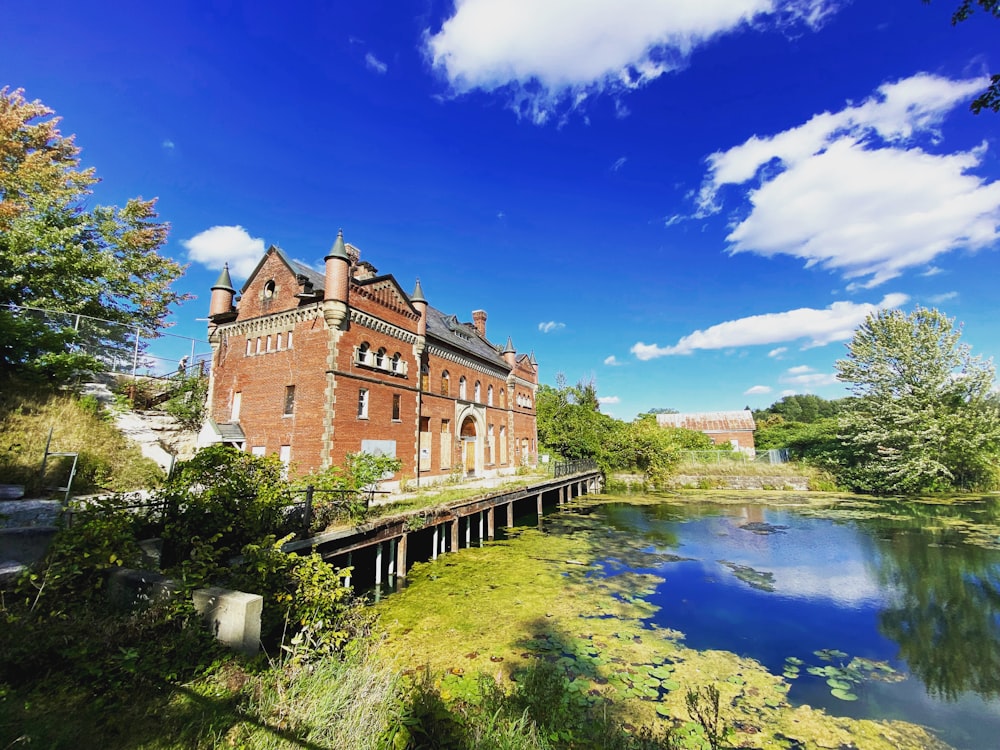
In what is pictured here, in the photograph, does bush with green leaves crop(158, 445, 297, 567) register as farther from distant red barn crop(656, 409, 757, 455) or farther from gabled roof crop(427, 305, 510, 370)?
distant red barn crop(656, 409, 757, 455)

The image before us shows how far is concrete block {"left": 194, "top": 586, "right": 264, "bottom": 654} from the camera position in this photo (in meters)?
4.91

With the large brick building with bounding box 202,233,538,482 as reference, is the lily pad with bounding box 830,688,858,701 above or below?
below

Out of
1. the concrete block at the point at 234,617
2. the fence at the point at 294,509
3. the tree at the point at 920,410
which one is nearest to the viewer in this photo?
the concrete block at the point at 234,617

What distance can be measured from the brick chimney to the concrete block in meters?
31.5

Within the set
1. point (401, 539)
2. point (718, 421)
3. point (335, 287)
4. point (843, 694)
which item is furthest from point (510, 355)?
point (718, 421)

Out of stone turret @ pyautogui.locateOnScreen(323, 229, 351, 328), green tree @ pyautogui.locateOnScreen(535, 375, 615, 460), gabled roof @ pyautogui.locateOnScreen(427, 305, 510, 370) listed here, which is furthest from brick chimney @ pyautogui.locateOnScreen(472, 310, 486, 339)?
stone turret @ pyautogui.locateOnScreen(323, 229, 351, 328)

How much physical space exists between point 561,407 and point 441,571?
31.4 m

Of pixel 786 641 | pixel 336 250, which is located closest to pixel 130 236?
pixel 336 250

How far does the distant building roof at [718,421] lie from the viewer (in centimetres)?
5700

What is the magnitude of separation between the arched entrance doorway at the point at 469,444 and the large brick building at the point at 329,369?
161 centimetres

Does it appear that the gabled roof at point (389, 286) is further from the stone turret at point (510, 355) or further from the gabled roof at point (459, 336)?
the stone turret at point (510, 355)

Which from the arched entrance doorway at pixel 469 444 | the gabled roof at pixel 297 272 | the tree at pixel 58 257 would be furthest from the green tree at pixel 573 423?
the tree at pixel 58 257

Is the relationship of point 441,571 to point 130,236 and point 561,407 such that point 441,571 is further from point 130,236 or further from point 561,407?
point 561,407

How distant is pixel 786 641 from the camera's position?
873 centimetres
